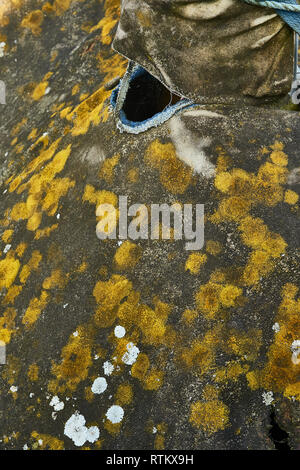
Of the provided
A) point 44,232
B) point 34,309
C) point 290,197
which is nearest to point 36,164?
point 44,232

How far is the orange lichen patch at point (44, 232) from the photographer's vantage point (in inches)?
128

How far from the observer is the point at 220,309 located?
8.54ft

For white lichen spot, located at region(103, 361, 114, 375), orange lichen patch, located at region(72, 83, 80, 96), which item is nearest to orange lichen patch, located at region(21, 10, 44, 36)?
orange lichen patch, located at region(72, 83, 80, 96)

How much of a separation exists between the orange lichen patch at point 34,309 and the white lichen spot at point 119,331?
55 centimetres

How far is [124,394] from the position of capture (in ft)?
8.39

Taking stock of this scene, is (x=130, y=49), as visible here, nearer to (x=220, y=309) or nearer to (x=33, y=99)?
(x=220, y=309)

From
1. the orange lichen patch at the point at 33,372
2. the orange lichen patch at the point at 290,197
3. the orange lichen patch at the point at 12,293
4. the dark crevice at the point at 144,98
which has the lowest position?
the orange lichen patch at the point at 33,372

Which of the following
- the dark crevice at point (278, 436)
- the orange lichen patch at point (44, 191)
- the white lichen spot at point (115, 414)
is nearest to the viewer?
Result: the dark crevice at point (278, 436)

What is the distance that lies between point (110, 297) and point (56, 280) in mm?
433

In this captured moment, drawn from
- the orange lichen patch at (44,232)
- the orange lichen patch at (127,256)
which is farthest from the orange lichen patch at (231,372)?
the orange lichen patch at (44,232)

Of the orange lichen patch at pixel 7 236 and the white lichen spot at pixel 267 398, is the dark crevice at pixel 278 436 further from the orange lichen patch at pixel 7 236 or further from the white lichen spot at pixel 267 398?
the orange lichen patch at pixel 7 236

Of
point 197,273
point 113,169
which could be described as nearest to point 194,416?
point 197,273

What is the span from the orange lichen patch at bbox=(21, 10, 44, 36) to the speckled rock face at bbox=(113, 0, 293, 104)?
2.81 metres

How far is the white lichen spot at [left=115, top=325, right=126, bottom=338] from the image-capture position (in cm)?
270
